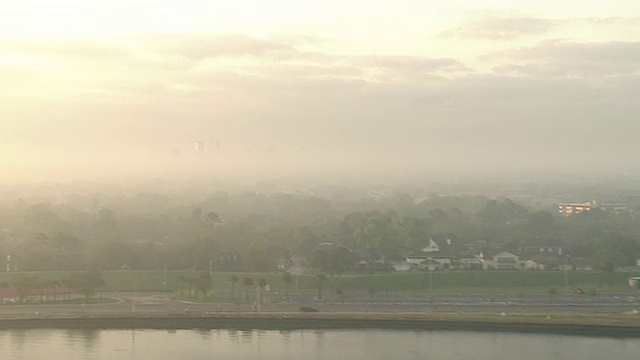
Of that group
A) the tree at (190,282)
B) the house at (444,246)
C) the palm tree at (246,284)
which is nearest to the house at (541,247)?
the house at (444,246)

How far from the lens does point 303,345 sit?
9.69 m

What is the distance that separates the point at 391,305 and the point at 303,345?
7.70ft

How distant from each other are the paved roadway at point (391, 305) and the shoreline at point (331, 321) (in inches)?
8.3

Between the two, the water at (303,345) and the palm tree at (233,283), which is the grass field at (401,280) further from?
the water at (303,345)

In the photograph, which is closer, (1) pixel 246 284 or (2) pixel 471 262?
(1) pixel 246 284

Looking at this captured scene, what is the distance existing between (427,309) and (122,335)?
4.09m

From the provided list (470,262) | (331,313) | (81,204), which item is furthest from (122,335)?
(81,204)

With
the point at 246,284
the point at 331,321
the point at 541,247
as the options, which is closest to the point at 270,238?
the point at 246,284

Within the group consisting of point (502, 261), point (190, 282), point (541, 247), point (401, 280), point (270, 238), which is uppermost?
point (270, 238)

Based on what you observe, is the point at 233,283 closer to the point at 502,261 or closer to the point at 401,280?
the point at 401,280

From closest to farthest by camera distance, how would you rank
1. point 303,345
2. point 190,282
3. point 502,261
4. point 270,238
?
point 303,345
point 190,282
point 502,261
point 270,238

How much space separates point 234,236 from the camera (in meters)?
18.9

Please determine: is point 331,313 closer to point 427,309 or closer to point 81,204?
point 427,309

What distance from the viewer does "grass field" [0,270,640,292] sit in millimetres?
13539
